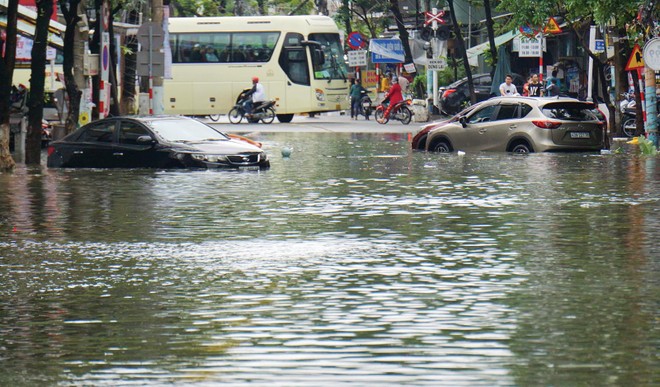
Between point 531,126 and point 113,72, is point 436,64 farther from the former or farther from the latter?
point 531,126

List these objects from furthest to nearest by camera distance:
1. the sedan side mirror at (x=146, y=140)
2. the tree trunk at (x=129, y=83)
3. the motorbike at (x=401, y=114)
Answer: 1. the motorbike at (x=401, y=114)
2. the tree trunk at (x=129, y=83)
3. the sedan side mirror at (x=146, y=140)

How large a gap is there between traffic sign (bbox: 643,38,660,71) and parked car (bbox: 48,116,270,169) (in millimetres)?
8536

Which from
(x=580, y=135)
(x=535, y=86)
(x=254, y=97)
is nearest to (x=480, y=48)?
(x=254, y=97)

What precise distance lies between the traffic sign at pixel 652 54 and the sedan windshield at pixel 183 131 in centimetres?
895

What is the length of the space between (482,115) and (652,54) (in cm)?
369

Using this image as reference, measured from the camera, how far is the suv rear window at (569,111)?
31172mm

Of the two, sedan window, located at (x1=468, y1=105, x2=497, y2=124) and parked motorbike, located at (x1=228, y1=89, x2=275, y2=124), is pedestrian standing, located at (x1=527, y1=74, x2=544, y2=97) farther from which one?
sedan window, located at (x1=468, y1=105, x2=497, y2=124)

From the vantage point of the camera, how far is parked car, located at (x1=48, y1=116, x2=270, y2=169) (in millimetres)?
26766

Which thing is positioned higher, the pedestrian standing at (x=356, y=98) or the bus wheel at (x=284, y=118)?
the pedestrian standing at (x=356, y=98)

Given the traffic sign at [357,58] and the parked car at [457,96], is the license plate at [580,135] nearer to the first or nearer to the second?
the parked car at [457,96]

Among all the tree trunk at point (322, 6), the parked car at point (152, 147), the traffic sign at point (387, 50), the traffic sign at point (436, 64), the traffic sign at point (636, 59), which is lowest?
the parked car at point (152, 147)

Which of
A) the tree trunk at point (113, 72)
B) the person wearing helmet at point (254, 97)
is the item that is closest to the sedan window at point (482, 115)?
the tree trunk at point (113, 72)

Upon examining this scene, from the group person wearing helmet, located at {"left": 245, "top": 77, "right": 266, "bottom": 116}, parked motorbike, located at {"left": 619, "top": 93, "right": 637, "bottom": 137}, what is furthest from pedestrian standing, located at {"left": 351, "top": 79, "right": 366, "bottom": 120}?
parked motorbike, located at {"left": 619, "top": 93, "right": 637, "bottom": 137}

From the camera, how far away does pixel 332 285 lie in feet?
37.8
